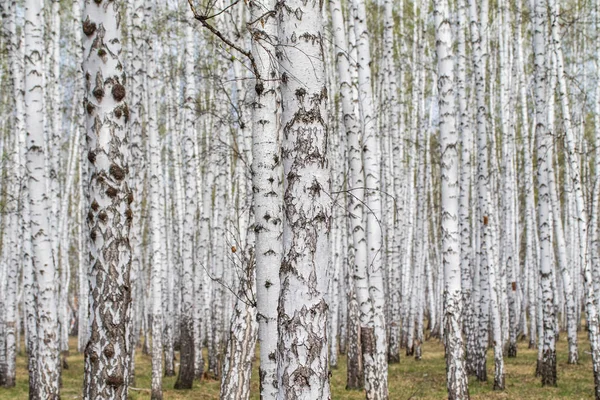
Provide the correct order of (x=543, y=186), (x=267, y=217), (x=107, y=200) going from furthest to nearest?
1. (x=543, y=186)
2. (x=267, y=217)
3. (x=107, y=200)

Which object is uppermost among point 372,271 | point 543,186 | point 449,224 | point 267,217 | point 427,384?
point 543,186

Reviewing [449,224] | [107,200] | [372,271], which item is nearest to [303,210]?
[107,200]

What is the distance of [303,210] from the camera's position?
330cm

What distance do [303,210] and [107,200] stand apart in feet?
6.51

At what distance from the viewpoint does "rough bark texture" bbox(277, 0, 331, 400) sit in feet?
10.5

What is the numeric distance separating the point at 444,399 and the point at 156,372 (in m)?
5.82

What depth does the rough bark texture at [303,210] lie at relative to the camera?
3.19m

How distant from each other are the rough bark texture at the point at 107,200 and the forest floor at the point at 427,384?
5.79m

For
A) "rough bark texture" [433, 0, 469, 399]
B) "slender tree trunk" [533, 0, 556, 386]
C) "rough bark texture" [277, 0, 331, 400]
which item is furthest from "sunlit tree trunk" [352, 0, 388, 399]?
"rough bark texture" [277, 0, 331, 400]

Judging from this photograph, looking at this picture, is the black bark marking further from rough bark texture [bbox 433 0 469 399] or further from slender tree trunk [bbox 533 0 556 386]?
slender tree trunk [bbox 533 0 556 386]

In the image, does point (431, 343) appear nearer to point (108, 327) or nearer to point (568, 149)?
point (568, 149)

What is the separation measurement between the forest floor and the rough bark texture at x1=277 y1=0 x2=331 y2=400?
7.43m

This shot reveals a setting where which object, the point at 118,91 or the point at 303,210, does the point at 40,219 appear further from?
the point at 303,210

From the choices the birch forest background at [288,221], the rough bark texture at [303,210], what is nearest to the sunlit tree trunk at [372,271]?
the birch forest background at [288,221]
